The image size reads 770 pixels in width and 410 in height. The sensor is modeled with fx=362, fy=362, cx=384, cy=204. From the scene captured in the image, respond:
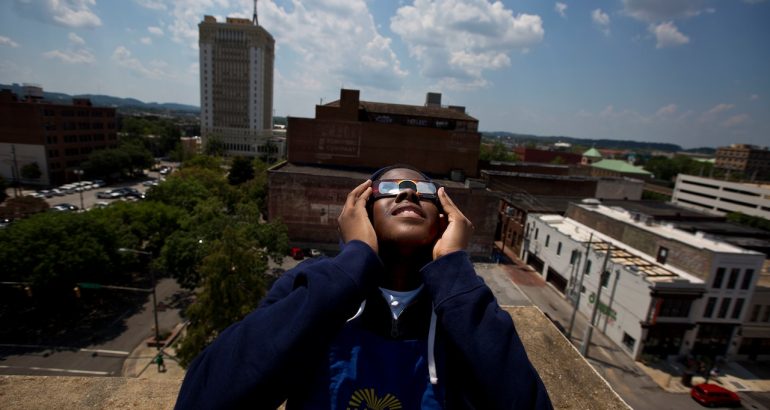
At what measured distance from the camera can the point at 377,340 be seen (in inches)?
74.0

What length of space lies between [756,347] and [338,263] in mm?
34344

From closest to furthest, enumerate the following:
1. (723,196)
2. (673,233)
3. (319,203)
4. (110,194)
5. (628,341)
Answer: (628,341) < (673,233) < (319,203) < (110,194) < (723,196)

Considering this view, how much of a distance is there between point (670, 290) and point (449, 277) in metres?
25.8

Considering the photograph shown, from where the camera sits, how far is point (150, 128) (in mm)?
102812

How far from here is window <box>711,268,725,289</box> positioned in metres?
21.4

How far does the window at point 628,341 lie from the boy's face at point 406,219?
26.1 m

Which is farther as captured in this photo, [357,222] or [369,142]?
[369,142]

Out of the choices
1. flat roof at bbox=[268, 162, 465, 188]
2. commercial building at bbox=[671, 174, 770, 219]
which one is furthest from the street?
commercial building at bbox=[671, 174, 770, 219]

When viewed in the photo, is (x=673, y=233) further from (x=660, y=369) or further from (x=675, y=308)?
(x=660, y=369)

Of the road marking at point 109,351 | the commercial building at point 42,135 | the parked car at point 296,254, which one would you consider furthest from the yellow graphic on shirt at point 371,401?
the commercial building at point 42,135

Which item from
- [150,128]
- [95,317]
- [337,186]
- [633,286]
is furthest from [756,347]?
[150,128]

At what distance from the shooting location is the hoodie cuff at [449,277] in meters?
1.79

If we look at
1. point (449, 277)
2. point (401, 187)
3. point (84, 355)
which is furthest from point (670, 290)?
point (84, 355)

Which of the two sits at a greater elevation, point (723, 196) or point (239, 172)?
point (723, 196)
